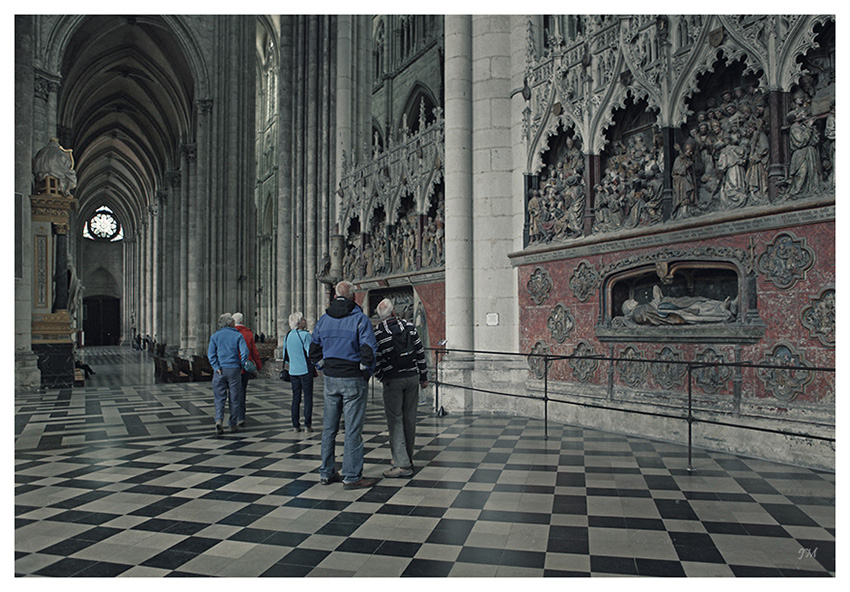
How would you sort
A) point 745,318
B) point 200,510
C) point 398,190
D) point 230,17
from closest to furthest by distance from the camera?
point 200,510, point 745,318, point 398,190, point 230,17

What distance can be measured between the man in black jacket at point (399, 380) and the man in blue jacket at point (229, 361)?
3.49 m

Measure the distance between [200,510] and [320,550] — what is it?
1.49 metres

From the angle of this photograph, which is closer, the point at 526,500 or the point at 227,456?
the point at 526,500

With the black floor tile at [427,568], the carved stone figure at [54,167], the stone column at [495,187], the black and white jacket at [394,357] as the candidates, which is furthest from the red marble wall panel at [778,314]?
the carved stone figure at [54,167]

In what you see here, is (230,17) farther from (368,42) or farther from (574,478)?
(574,478)

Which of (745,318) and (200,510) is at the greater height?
(745,318)

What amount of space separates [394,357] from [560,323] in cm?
440

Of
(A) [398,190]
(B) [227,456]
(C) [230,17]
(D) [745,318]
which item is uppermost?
(C) [230,17]

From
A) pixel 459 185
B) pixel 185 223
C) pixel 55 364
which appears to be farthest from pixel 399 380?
pixel 185 223

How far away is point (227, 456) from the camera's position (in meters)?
7.17

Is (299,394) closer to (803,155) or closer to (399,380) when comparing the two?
(399,380)

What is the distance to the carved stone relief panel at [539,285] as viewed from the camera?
10070 millimetres

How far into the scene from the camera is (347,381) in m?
5.88

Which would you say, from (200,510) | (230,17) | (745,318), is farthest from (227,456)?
(230,17)
